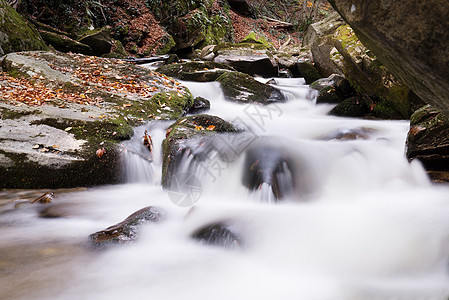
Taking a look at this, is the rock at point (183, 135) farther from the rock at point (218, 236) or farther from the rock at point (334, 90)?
the rock at point (334, 90)

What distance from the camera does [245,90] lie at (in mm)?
8523

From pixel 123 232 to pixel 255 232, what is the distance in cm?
142

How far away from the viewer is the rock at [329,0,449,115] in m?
1.18

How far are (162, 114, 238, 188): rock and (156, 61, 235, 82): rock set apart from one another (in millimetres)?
4243

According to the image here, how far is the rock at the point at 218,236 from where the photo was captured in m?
2.81

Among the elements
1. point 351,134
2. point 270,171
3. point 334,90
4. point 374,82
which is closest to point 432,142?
point 351,134

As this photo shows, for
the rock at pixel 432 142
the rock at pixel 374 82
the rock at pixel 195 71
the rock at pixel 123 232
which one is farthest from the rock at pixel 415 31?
the rock at pixel 195 71

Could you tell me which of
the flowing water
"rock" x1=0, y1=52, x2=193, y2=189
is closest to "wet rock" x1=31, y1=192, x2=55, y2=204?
the flowing water

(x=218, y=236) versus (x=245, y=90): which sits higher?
(x=245, y=90)

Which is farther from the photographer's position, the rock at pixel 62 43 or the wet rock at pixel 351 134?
the rock at pixel 62 43

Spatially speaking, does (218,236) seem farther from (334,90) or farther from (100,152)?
(334,90)

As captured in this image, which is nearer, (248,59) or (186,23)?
(248,59)

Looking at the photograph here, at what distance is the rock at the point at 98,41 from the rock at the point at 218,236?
39.0 ft

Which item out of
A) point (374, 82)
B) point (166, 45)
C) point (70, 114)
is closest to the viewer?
point (70, 114)
